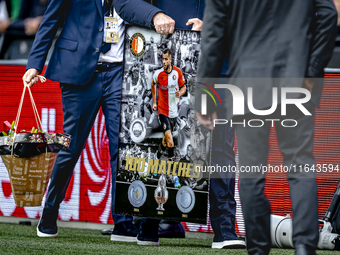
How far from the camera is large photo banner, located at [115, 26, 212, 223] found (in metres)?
2.50

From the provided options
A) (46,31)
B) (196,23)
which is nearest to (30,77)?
(46,31)

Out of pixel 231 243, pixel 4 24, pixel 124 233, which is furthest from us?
pixel 4 24

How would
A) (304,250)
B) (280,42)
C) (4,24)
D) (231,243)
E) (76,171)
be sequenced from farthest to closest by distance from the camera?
(4,24)
(76,171)
(231,243)
(280,42)
(304,250)

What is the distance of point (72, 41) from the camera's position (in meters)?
2.85

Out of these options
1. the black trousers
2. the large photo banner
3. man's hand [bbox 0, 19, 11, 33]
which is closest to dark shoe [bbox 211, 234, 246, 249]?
the large photo banner

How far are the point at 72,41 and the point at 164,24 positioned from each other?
608 millimetres

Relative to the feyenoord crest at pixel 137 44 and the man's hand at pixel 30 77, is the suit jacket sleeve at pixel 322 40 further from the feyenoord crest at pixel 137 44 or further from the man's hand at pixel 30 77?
the man's hand at pixel 30 77

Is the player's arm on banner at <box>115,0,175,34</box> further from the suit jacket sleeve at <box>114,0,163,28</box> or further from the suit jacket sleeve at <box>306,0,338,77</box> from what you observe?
the suit jacket sleeve at <box>306,0,338,77</box>

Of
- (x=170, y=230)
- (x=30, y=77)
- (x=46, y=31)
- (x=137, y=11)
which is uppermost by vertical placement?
(x=137, y=11)

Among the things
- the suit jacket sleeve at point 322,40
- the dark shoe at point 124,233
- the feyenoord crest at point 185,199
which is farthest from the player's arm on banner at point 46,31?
the suit jacket sleeve at point 322,40

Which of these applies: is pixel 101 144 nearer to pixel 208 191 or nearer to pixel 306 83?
pixel 208 191

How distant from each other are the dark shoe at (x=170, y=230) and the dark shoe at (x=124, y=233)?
248mm

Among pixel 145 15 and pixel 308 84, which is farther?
pixel 145 15

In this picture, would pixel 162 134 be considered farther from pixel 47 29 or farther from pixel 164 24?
pixel 47 29
